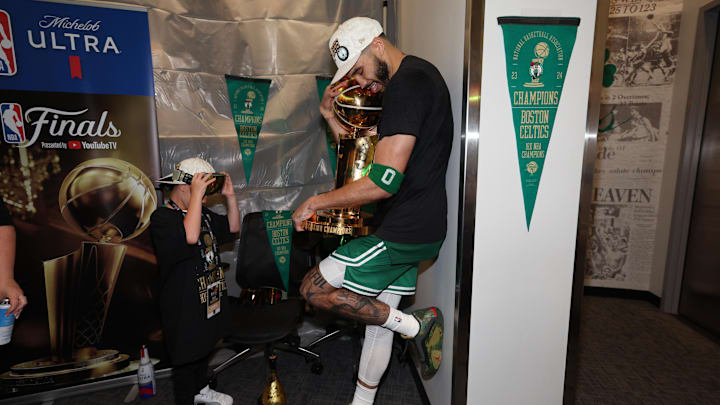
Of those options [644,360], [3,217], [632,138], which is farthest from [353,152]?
[632,138]

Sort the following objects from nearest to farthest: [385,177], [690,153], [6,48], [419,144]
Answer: [385,177] → [419,144] → [6,48] → [690,153]

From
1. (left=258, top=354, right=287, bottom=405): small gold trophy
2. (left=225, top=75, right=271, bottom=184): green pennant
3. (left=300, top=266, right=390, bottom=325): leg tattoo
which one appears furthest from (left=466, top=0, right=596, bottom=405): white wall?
(left=225, top=75, right=271, bottom=184): green pennant

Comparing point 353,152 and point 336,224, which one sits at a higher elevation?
point 353,152

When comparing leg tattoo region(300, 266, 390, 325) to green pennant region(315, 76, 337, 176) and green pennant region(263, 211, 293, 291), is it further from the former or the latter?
green pennant region(315, 76, 337, 176)

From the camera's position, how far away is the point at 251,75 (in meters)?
2.41

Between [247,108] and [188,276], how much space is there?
4.06 ft

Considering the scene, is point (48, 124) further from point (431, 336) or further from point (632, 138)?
point (632, 138)

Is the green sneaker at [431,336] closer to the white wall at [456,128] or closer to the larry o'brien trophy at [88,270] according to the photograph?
the white wall at [456,128]

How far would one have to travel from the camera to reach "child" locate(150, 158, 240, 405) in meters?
1.51

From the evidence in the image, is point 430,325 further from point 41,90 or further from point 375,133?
point 41,90

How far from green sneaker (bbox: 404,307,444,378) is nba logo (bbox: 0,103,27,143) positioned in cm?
208

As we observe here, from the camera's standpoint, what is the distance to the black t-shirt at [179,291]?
4.92ft

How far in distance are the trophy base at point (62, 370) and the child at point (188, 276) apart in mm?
656

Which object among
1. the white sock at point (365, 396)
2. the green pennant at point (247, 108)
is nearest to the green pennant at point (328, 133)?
the green pennant at point (247, 108)
